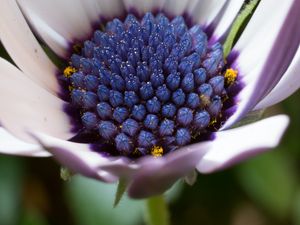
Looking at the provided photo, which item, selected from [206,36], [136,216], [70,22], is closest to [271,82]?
[206,36]

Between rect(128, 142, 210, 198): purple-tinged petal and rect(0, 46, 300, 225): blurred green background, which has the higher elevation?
rect(128, 142, 210, 198): purple-tinged petal

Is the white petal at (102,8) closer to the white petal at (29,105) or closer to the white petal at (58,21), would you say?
the white petal at (58,21)

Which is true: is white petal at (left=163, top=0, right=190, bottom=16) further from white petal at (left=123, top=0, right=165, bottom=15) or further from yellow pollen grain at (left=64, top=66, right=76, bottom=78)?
yellow pollen grain at (left=64, top=66, right=76, bottom=78)

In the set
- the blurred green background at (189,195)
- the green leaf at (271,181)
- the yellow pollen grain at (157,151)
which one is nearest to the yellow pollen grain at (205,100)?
the yellow pollen grain at (157,151)

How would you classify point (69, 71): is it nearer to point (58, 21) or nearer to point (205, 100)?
point (58, 21)

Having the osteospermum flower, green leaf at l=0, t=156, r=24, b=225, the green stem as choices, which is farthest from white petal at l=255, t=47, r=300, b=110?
green leaf at l=0, t=156, r=24, b=225

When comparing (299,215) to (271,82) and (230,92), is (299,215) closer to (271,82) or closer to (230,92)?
(230,92)

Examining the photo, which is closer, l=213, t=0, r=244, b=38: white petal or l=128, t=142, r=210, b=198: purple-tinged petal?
l=128, t=142, r=210, b=198: purple-tinged petal
